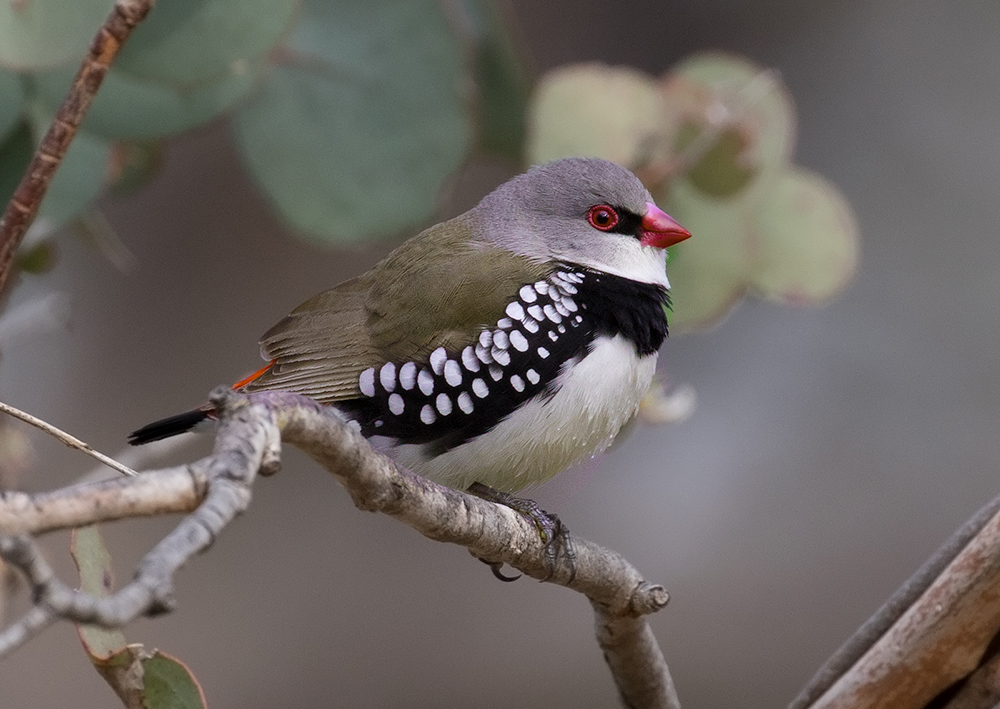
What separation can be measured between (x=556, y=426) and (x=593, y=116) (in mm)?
696

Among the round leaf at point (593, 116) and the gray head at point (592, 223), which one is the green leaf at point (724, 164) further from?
the gray head at point (592, 223)

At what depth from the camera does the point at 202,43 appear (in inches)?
68.5

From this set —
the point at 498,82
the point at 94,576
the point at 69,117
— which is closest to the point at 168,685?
the point at 94,576

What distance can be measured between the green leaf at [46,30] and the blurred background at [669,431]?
1297 millimetres

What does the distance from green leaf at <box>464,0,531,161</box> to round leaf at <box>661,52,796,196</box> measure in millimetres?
401

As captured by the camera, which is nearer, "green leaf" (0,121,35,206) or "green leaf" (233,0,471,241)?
"green leaf" (0,121,35,206)

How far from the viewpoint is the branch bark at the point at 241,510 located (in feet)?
2.07

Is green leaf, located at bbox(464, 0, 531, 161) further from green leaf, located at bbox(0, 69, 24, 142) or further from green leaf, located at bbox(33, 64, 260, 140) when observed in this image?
green leaf, located at bbox(0, 69, 24, 142)

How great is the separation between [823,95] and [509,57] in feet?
6.22

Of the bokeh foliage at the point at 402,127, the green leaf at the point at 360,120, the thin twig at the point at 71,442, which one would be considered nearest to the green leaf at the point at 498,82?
the bokeh foliage at the point at 402,127

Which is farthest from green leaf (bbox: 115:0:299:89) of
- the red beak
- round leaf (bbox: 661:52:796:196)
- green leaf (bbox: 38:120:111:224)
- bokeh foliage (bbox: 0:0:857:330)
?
round leaf (bbox: 661:52:796:196)

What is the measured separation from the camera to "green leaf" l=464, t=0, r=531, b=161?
95.5 inches

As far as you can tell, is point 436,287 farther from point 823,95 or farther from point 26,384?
point 823,95

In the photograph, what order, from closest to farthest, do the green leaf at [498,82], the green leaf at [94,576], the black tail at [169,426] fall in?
the green leaf at [94,576] < the black tail at [169,426] < the green leaf at [498,82]
